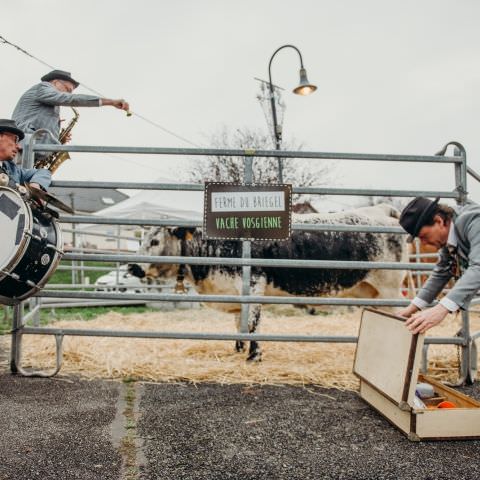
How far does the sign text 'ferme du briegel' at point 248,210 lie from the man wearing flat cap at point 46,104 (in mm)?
1309

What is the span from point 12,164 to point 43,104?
1120 mm

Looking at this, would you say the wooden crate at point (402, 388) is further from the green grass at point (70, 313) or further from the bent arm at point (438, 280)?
the green grass at point (70, 313)

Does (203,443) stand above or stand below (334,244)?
below

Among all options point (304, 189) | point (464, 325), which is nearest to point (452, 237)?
point (304, 189)

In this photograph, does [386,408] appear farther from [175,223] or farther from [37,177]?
[37,177]

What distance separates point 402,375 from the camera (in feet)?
7.98

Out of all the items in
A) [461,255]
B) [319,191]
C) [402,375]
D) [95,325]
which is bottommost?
[95,325]

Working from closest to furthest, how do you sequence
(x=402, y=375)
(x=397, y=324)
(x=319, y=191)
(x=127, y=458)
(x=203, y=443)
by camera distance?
(x=127, y=458) → (x=203, y=443) → (x=402, y=375) → (x=397, y=324) → (x=319, y=191)

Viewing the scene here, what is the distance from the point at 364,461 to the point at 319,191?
2.13 metres

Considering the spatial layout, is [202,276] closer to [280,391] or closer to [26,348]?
[26,348]

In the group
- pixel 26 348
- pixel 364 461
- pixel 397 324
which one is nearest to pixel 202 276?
pixel 26 348

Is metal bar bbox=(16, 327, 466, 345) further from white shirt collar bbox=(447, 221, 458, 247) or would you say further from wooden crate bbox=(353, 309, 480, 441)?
white shirt collar bbox=(447, 221, 458, 247)

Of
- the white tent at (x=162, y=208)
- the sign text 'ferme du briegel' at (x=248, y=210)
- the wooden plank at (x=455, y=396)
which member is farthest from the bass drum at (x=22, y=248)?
the white tent at (x=162, y=208)

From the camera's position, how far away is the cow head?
618 cm
